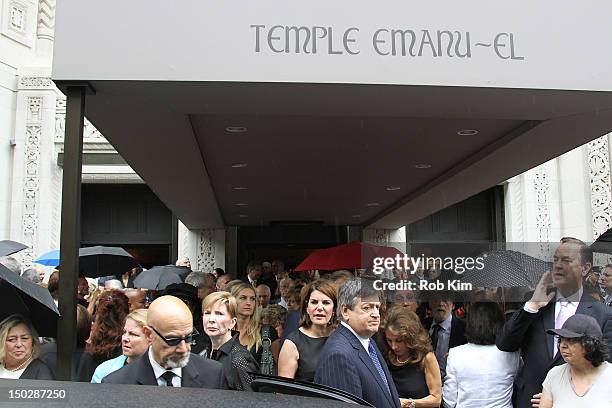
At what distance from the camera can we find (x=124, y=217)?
19.0m

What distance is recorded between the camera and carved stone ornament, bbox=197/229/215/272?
16328 millimetres

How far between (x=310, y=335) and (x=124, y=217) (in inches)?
599

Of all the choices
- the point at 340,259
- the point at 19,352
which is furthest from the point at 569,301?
the point at 340,259

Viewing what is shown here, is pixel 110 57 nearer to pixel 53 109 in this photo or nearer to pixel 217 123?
pixel 217 123

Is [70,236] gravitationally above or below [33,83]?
below

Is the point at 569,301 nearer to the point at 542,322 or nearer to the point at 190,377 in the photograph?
the point at 542,322

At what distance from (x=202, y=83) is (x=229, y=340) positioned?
1.93 metres

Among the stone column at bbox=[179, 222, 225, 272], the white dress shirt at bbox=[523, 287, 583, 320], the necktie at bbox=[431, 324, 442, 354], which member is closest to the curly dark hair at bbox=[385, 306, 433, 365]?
the white dress shirt at bbox=[523, 287, 583, 320]

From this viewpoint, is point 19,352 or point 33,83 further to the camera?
point 33,83

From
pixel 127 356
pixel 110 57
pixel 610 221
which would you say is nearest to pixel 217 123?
pixel 110 57

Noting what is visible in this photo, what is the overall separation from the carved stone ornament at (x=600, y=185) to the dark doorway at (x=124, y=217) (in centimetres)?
1158

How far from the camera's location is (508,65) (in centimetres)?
469

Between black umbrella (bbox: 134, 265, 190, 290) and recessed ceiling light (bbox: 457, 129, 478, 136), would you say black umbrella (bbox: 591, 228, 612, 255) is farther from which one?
black umbrella (bbox: 134, 265, 190, 290)

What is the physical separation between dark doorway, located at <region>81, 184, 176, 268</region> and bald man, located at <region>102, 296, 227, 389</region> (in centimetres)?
1556
